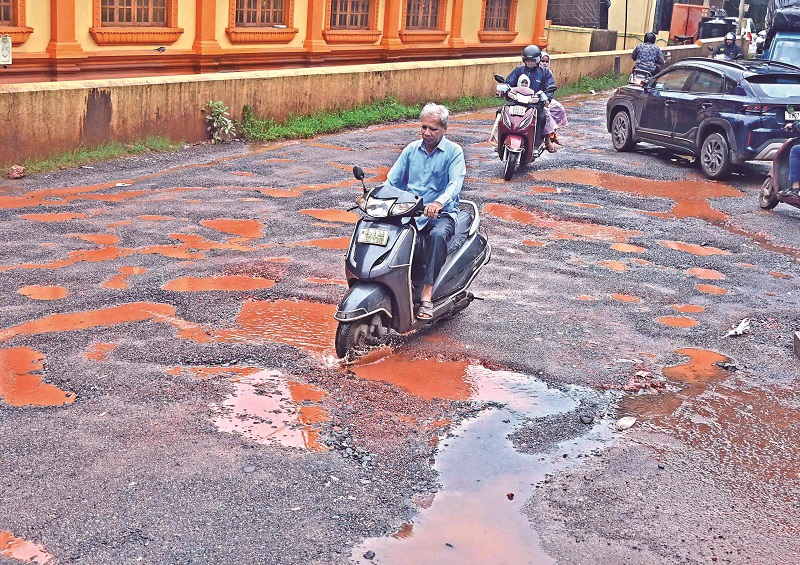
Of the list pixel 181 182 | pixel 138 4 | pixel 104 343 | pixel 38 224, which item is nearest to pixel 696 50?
pixel 138 4

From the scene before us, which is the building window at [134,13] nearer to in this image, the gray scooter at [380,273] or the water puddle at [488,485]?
the gray scooter at [380,273]

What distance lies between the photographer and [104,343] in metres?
6.73

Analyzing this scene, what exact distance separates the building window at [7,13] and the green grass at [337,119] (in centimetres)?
366

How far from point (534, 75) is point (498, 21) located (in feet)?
43.2

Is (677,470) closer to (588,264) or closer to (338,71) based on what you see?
(588,264)

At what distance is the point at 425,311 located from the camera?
23.2 feet

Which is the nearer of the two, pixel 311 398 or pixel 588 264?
pixel 311 398

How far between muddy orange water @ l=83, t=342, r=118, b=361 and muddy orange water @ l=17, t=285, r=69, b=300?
3.72 ft

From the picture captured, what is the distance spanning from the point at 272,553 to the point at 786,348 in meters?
4.59

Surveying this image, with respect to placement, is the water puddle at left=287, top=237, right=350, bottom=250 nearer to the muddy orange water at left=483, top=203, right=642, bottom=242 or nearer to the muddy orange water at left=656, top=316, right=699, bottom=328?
the muddy orange water at left=483, top=203, right=642, bottom=242

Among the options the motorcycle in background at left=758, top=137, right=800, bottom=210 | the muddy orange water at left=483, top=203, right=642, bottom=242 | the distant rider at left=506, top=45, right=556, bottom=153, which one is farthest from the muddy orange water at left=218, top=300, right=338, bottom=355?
the distant rider at left=506, top=45, right=556, bottom=153

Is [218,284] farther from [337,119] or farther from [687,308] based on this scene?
[337,119]

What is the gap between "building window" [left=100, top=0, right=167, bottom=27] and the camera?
56.0 ft

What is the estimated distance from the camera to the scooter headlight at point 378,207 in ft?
22.1
